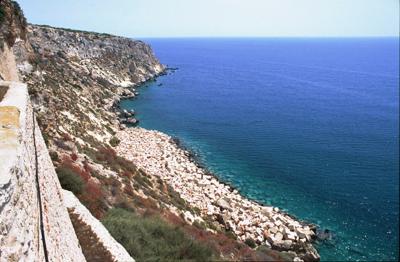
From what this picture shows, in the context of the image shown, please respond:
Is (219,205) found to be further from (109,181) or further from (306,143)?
(306,143)

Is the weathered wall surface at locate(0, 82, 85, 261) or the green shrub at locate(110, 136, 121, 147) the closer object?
the weathered wall surface at locate(0, 82, 85, 261)

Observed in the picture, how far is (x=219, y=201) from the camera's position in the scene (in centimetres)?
3847

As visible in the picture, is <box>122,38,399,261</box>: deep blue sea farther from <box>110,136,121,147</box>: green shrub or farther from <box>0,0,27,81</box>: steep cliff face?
<box>0,0,27,81</box>: steep cliff face

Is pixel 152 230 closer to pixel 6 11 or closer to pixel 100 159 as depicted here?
pixel 100 159

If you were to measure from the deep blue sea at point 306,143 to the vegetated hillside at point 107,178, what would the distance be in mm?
10947

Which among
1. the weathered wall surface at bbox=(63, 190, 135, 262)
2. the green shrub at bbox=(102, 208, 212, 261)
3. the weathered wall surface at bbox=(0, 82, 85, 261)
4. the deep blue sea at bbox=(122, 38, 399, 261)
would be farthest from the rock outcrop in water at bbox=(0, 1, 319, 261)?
the weathered wall surface at bbox=(0, 82, 85, 261)

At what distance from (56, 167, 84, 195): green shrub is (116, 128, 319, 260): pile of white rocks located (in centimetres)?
1686

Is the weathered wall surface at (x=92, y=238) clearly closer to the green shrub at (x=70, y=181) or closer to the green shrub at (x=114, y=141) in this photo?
the green shrub at (x=70, y=181)

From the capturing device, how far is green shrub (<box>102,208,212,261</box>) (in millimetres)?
18344

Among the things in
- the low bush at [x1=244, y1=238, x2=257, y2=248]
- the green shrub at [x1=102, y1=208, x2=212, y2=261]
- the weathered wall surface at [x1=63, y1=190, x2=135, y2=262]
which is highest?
the weathered wall surface at [x1=63, y1=190, x2=135, y2=262]

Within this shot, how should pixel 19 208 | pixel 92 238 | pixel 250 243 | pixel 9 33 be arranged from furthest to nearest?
pixel 250 243, pixel 9 33, pixel 92 238, pixel 19 208

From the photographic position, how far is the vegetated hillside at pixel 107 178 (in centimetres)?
2023

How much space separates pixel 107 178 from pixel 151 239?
9.80 metres

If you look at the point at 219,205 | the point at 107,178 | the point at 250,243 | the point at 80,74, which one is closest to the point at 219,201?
the point at 219,205
